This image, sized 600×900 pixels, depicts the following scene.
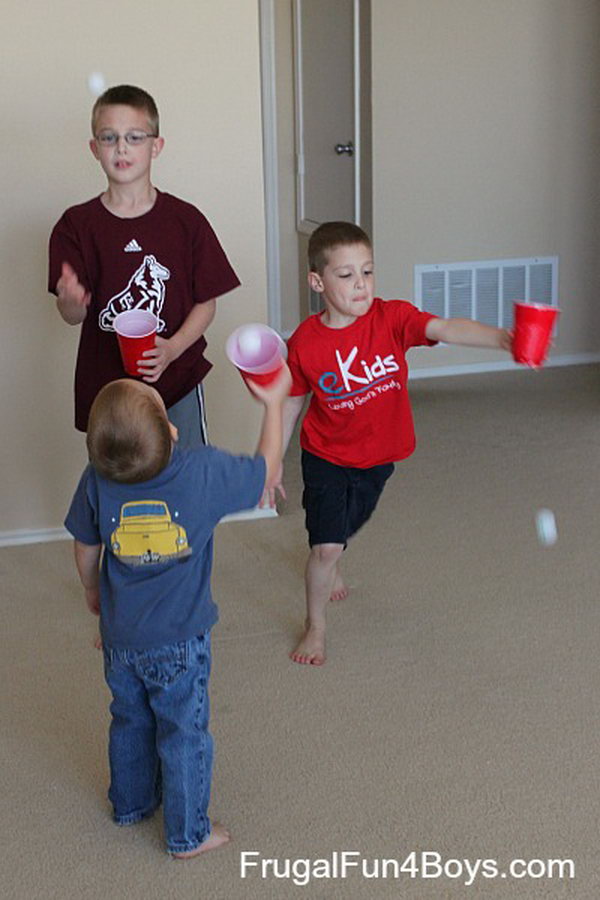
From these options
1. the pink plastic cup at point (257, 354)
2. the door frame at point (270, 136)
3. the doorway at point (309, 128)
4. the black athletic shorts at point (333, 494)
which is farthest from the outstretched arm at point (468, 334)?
the doorway at point (309, 128)

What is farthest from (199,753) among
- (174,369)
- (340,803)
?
(174,369)

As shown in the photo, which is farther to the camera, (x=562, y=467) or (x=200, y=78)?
(x=562, y=467)

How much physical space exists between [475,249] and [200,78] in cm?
256

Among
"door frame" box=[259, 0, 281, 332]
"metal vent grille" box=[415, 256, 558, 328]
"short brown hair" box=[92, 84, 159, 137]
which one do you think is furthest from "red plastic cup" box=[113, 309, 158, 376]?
"metal vent grille" box=[415, 256, 558, 328]

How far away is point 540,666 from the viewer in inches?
102

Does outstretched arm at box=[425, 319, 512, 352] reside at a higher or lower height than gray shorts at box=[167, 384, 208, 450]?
higher

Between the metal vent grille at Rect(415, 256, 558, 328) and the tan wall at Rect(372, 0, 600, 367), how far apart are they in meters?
0.05

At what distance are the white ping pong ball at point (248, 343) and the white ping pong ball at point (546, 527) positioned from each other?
170 centimetres

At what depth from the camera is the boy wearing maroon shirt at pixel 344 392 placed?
2.52m

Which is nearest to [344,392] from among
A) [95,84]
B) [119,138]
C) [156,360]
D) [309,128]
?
[156,360]

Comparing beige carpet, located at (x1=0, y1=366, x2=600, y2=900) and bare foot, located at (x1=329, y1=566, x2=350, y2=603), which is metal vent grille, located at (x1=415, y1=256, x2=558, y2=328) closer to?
beige carpet, located at (x1=0, y1=366, x2=600, y2=900)

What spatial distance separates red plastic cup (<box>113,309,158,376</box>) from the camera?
2410 mm

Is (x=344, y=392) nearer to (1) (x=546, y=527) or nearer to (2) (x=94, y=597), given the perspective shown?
(2) (x=94, y=597)

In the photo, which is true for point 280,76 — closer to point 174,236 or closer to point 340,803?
point 174,236
